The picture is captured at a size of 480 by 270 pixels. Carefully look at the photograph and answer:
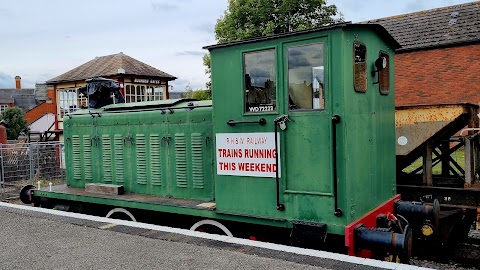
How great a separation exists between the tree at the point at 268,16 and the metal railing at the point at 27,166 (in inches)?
573

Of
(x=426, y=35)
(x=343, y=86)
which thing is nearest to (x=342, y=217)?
(x=343, y=86)

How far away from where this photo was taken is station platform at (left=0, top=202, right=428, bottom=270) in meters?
4.49

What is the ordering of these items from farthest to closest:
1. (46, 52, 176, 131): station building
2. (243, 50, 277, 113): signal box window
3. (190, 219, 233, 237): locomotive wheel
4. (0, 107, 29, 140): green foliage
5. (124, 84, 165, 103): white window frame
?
(0, 107, 29, 140): green foliage → (46, 52, 176, 131): station building → (124, 84, 165, 103): white window frame → (190, 219, 233, 237): locomotive wheel → (243, 50, 277, 113): signal box window

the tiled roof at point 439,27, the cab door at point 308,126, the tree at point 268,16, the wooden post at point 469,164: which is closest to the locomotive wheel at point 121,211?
the cab door at point 308,126

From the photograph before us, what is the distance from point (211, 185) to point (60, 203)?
3614 millimetres

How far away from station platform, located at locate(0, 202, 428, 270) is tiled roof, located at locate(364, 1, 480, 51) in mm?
16601

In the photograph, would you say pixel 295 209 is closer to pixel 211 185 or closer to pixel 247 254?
pixel 247 254

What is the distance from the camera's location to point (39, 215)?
23.5 ft

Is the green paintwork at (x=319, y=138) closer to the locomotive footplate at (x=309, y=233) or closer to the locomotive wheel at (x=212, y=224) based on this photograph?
the locomotive footplate at (x=309, y=233)

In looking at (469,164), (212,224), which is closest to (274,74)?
(212,224)

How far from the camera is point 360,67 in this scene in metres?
5.26

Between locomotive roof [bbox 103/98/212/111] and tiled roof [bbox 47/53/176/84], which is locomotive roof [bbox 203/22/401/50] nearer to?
locomotive roof [bbox 103/98/212/111]

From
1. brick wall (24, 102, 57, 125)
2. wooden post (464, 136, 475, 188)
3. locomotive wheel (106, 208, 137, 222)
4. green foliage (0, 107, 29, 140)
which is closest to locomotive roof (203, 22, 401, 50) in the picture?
wooden post (464, 136, 475, 188)

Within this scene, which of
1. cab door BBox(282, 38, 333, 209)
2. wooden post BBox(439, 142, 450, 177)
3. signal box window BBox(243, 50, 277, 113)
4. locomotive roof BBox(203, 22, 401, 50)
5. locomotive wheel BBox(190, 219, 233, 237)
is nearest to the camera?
locomotive roof BBox(203, 22, 401, 50)
